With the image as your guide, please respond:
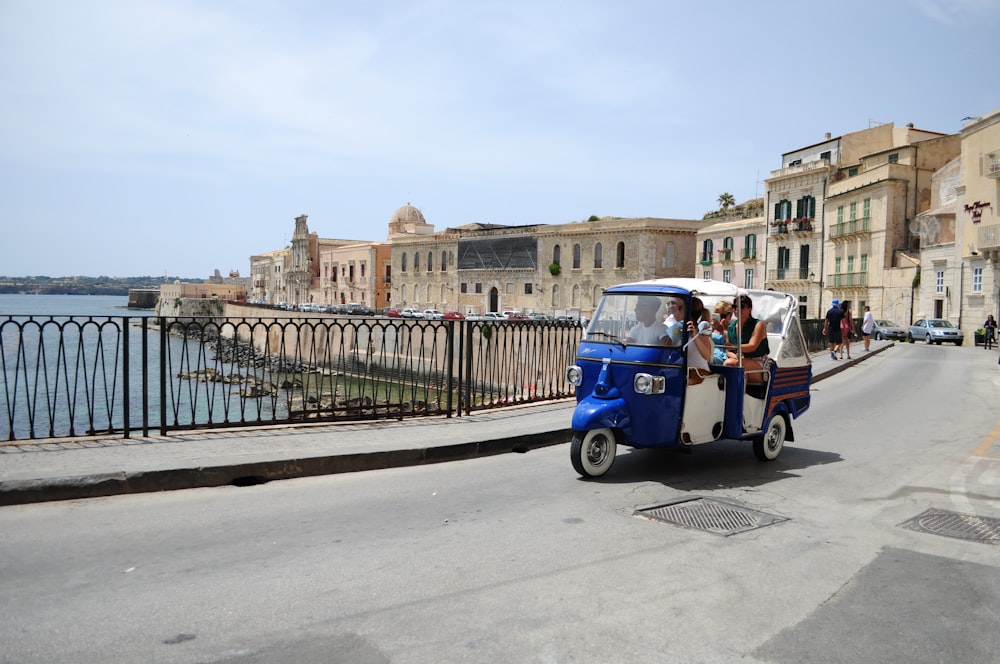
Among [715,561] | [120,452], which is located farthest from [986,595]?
[120,452]

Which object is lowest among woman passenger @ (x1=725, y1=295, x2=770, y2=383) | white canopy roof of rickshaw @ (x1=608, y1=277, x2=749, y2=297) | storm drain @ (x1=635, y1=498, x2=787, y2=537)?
storm drain @ (x1=635, y1=498, x2=787, y2=537)

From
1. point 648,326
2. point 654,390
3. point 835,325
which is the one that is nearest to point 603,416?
point 654,390

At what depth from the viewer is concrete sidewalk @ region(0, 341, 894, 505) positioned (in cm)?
627

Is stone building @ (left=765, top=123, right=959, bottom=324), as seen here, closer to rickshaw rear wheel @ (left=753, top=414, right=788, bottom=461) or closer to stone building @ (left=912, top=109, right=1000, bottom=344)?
stone building @ (left=912, top=109, right=1000, bottom=344)

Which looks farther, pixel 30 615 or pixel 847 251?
pixel 847 251

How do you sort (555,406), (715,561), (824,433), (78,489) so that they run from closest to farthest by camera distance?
(715,561)
(78,489)
(824,433)
(555,406)

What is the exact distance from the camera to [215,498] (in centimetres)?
633

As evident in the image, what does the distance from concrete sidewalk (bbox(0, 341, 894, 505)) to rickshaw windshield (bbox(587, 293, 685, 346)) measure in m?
2.11

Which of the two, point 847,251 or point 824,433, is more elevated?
point 847,251

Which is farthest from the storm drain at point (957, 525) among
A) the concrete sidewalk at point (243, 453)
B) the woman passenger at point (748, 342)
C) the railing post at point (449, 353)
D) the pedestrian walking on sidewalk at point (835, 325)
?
the pedestrian walking on sidewalk at point (835, 325)

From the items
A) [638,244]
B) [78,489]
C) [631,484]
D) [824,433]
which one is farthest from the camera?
[638,244]

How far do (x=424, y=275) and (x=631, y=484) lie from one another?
75829 millimetres

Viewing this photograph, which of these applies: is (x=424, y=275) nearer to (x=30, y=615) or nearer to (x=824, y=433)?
(x=824, y=433)

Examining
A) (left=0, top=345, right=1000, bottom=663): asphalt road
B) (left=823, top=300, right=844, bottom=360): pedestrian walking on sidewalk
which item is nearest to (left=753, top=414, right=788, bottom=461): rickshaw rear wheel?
(left=0, top=345, right=1000, bottom=663): asphalt road
